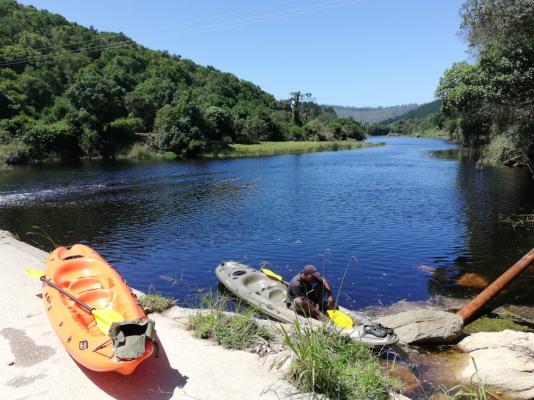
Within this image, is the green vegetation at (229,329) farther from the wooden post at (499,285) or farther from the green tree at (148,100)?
the green tree at (148,100)

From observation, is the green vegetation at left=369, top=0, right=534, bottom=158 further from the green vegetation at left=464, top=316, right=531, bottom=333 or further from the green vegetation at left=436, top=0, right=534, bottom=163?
the green vegetation at left=464, top=316, right=531, bottom=333

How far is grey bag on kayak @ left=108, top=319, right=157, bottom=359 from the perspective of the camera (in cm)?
600

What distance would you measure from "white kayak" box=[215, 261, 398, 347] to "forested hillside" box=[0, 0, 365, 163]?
53.6 meters

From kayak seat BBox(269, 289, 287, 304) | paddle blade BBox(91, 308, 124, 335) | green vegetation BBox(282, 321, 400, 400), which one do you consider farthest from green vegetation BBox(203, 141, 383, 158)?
green vegetation BBox(282, 321, 400, 400)

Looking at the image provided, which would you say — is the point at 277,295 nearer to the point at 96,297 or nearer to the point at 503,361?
the point at 96,297

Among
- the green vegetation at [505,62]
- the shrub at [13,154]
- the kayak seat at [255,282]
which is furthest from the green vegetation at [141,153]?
the kayak seat at [255,282]

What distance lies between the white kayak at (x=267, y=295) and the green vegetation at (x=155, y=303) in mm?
2505

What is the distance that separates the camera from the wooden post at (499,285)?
1016cm

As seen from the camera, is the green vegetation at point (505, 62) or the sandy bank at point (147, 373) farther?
the green vegetation at point (505, 62)

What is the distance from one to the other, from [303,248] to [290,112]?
382ft

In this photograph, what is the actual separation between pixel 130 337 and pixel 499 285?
8.68 metres

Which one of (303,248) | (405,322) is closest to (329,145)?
(303,248)

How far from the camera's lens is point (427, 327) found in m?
9.37

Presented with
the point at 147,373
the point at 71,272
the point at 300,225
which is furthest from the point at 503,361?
the point at 300,225
